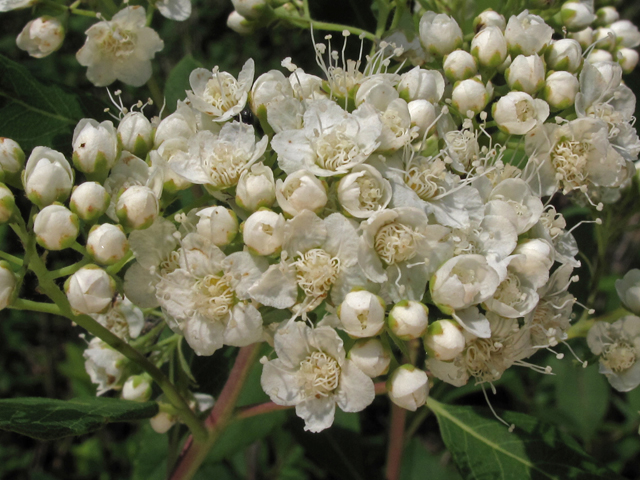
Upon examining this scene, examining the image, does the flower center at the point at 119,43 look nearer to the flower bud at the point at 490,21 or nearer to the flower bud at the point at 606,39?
the flower bud at the point at 490,21

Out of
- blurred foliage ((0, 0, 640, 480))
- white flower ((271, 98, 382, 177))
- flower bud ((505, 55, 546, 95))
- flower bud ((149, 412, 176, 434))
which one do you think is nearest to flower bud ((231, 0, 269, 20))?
blurred foliage ((0, 0, 640, 480))

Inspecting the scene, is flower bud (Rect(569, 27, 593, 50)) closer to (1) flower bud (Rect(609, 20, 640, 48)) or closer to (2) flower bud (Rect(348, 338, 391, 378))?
(1) flower bud (Rect(609, 20, 640, 48))

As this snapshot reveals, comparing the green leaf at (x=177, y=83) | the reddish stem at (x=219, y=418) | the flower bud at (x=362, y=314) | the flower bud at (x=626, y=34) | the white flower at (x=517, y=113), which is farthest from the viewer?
the green leaf at (x=177, y=83)

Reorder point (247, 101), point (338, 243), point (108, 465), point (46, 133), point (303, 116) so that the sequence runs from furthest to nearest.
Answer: point (108, 465), point (46, 133), point (247, 101), point (303, 116), point (338, 243)

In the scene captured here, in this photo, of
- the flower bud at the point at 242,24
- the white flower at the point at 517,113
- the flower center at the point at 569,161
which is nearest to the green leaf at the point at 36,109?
the flower bud at the point at 242,24

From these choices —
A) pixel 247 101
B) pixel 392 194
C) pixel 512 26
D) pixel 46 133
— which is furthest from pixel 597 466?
pixel 46 133

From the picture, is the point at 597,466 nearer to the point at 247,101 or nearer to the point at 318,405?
the point at 318,405
